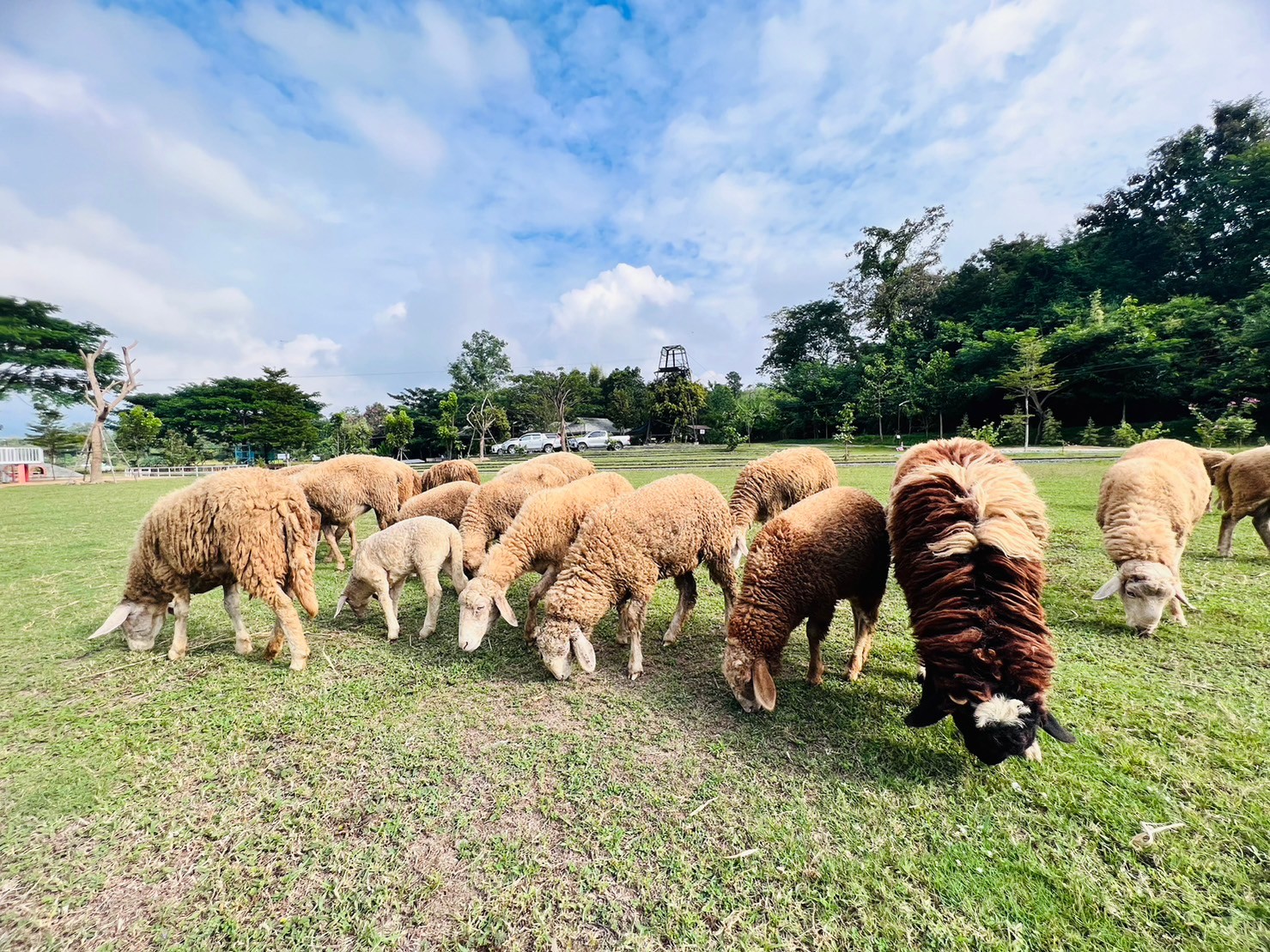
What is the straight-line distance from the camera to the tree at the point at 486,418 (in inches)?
1985

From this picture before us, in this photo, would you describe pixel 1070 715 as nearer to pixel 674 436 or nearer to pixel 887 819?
pixel 887 819

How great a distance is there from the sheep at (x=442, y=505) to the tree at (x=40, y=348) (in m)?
29.2

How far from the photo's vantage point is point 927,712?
2.60 meters

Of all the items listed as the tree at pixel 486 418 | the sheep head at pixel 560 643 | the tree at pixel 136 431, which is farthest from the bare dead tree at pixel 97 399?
the sheep head at pixel 560 643

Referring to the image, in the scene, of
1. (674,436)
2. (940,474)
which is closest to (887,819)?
(940,474)

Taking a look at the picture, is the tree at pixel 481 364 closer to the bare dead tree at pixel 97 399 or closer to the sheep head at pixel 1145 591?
the bare dead tree at pixel 97 399

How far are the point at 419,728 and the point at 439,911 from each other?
1482mm

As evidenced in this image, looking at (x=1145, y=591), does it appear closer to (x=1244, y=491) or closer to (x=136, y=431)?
(x=1244, y=491)

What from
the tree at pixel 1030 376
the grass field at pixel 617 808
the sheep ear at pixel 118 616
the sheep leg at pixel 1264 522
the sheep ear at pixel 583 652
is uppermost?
the tree at pixel 1030 376

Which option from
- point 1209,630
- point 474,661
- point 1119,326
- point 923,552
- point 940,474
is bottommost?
point 474,661

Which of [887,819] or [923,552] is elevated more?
[923,552]

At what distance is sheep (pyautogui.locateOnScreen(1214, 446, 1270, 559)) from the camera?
5926 mm

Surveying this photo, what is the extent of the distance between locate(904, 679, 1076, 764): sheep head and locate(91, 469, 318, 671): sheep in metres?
5.16

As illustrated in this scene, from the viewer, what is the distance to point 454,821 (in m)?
2.46
